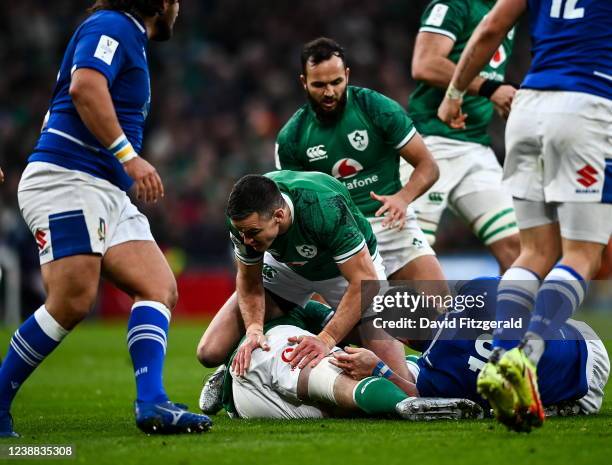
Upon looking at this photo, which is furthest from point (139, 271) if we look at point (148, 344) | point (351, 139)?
point (351, 139)

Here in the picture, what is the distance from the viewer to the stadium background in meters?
17.6

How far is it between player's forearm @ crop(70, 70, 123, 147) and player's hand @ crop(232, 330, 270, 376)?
4.70ft

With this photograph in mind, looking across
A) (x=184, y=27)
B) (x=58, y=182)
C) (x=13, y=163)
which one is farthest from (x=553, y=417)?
(x=184, y=27)

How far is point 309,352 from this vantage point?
5555mm

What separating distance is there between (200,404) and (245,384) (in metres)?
0.59

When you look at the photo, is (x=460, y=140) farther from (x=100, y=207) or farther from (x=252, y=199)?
(x=100, y=207)

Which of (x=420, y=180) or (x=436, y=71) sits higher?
(x=436, y=71)

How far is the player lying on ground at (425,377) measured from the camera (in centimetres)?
538

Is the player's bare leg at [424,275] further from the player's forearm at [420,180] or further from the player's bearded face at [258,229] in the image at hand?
the player's bearded face at [258,229]

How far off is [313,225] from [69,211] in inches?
52.5

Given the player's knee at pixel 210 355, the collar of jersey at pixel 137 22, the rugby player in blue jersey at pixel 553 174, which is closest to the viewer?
the rugby player in blue jersey at pixel 553 174

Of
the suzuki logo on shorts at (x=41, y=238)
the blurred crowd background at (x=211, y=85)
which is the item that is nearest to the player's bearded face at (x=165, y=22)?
the suzuki logo on shorts at (x=41, y=238)

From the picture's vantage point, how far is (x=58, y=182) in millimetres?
5160

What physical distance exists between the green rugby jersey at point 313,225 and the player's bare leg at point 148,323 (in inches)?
19.7
